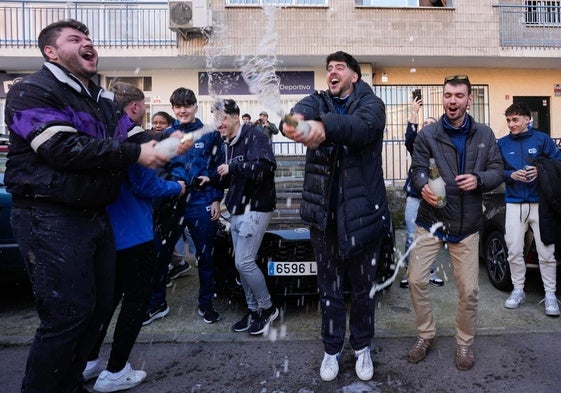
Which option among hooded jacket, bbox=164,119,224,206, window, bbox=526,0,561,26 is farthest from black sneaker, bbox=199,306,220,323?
window, bbox=526,0,561,26

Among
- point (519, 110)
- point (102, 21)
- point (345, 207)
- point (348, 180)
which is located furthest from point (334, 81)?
point (102, 21)

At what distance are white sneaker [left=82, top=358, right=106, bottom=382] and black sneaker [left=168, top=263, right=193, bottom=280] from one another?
2730mm

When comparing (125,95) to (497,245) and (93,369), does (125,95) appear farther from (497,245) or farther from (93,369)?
(497,245)

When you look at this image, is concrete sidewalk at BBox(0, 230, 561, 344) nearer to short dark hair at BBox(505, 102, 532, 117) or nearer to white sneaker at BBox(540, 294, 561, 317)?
white sneaker at BBox(540, 294, 561, 317)

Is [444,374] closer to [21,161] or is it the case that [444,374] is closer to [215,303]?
[215,303]

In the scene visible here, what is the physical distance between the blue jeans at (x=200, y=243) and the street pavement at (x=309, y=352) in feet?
1.21

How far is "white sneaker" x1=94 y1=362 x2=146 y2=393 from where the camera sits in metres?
3.08

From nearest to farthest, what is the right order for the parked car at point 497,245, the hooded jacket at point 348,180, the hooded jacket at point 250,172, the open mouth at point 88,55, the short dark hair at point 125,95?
the open mouth at point 88,55 → the hooded jacket at point 348,180 → the short dark hair at point 125,95 → the hooded jacket at point 250,172 → the parked car at point 497,245

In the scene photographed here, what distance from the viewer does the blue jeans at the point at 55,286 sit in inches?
92.2

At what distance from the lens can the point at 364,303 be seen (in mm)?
3305

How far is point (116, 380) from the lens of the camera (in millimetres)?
3104

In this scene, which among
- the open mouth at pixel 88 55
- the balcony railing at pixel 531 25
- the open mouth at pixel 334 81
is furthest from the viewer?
the balcony railing at pixel 531 25

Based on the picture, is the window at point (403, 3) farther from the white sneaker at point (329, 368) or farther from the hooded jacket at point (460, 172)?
the white sneaker at point (329, 368)

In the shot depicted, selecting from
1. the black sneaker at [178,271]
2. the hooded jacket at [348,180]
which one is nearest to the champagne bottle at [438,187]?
the hooded jacket at [348,180]
